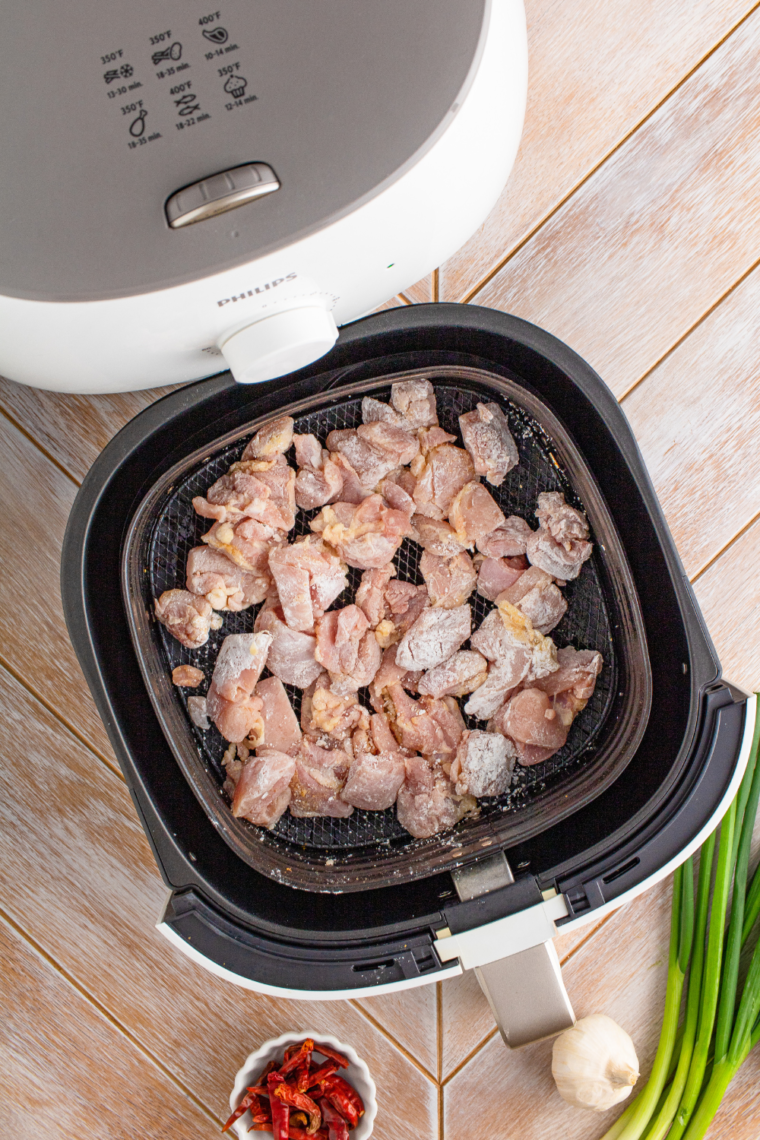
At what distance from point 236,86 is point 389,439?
1.35 ft

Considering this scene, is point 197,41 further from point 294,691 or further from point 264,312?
point 294,691

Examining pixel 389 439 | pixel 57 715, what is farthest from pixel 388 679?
pixel 57 715

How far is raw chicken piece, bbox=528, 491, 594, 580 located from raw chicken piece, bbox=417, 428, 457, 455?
133mm

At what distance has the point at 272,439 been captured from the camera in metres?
0.85

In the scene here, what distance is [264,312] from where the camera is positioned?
579 millimetres

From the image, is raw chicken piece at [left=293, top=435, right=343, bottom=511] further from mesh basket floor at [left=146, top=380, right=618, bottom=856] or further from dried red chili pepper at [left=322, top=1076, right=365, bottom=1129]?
dried red chili pepper at [left=322, top=1076, right=365, bottom=1129]

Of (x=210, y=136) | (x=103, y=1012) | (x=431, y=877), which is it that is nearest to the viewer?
(x=210, y=136)

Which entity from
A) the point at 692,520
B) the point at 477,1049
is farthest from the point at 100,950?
the point at 692,520

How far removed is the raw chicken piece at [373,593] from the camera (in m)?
0.88

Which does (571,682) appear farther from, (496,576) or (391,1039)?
(391,1039)

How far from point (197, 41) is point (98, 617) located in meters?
0.50

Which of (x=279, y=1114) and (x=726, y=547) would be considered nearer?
(x=279, y=1114)

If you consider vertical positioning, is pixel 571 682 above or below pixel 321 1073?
above

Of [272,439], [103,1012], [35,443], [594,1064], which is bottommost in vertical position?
[594,1064]
